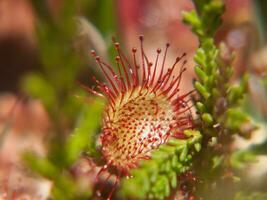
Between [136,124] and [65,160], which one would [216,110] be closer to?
[136,124]

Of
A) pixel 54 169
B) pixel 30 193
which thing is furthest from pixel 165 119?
pixel 30 193

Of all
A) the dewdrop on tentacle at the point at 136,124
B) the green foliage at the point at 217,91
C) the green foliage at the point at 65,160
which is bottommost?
the green foliage at the point at 65,160

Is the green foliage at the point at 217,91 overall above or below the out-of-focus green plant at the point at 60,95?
above

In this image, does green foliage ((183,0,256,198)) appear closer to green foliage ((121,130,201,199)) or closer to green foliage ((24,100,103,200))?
green foliage ((121,130,201,199))

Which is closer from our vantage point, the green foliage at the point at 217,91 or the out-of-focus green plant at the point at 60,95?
the out-of-focus green plant at the point at 60,95

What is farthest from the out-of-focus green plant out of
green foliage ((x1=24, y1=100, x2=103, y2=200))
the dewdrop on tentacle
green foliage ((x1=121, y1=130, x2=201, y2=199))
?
the dewdrop on tentacle

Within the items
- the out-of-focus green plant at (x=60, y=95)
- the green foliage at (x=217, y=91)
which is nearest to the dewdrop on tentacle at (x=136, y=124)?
the green foliage at (x=217, y=91)

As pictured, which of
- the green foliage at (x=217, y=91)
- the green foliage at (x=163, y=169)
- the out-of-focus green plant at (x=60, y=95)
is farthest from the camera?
the green foliage at (x=217, y=91)

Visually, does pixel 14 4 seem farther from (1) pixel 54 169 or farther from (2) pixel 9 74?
(1) pixel 54 169

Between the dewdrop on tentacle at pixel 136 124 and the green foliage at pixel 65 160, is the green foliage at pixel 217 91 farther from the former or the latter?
the green foliage at pixel 65 160
